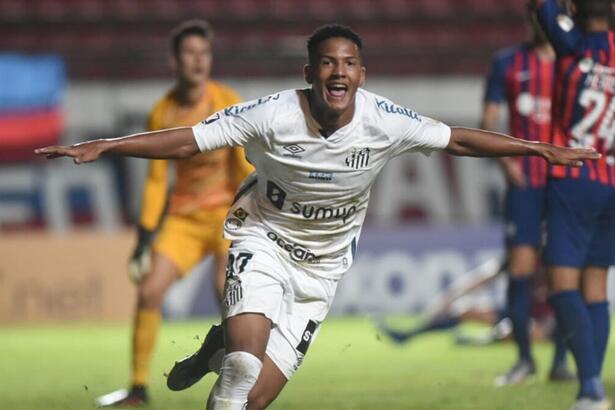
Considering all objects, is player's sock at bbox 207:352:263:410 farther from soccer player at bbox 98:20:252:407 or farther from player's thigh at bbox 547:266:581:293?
soccer player at bbox 98:20:252:407

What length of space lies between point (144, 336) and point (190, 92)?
157cm

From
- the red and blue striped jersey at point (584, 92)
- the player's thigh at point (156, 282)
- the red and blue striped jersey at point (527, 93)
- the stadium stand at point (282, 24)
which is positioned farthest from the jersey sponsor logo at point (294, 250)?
the stadium stand at point (282, 24)

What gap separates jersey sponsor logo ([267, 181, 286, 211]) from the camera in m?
6.20

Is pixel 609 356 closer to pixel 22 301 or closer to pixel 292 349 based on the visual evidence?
pixel 292 349

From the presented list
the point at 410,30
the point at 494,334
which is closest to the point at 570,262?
the point at 494,334

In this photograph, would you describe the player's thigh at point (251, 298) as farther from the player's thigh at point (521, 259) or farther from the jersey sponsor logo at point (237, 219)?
the player's thigh at point (521, 259)

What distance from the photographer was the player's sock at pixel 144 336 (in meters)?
8.66

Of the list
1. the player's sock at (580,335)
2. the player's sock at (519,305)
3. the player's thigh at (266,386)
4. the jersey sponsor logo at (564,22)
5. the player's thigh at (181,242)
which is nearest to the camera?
the player's thigh at (266,386)

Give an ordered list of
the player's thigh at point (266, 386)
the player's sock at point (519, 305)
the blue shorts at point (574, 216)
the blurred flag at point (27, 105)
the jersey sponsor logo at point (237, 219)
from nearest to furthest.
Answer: the player's thigh at point (266, 386) < the jersey sponsor logo at point (237, 219) < the blue shorts at point (574, 216) < the player's sock at point (519, 305) < the blurred flag at point (27, 105)

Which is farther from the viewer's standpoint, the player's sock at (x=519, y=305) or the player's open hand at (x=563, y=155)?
the player's sock at (x=519, y=305)

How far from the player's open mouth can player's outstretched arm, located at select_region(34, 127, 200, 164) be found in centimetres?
60

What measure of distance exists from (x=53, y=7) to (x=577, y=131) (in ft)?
47.9

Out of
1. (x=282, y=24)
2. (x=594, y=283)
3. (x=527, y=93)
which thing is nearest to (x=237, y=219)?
(x=594, y=283)

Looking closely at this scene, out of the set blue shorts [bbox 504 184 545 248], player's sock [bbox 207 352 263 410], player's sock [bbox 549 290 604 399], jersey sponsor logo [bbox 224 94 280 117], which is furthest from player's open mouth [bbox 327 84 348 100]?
blue shorts [bbox 504 184 545 248]
